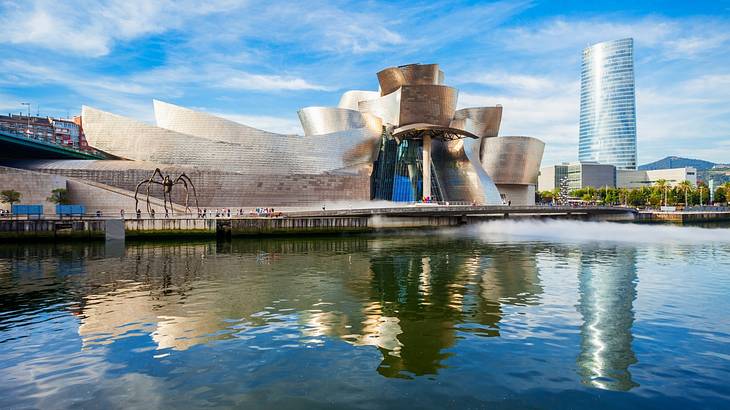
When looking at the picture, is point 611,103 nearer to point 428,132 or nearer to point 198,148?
point 428,132

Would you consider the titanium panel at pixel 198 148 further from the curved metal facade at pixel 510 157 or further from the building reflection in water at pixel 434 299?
the building reflection in water at pixel 434 299

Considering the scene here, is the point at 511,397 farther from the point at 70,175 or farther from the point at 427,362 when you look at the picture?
the point at 70,175

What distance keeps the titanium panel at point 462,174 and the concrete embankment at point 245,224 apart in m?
7.10

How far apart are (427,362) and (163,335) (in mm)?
5127

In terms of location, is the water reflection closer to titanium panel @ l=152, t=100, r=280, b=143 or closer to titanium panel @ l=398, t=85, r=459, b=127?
titanium panel @ l=152, t=100, r=280, b=143

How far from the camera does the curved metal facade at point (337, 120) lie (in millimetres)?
47516

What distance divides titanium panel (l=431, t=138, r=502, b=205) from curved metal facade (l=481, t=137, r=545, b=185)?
2.41 m

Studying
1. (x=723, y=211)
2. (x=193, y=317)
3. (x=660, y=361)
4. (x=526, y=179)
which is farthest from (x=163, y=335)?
(x=723, y=211)

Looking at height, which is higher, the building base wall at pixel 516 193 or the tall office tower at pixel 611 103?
the tall office tower at pixel 611 103

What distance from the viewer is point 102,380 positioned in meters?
6.87

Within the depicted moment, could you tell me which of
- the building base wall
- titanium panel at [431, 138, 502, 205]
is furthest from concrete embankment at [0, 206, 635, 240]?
the building base wall

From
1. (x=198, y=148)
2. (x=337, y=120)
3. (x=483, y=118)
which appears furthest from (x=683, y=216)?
(x=198, y=148)

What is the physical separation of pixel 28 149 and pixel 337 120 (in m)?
27.1

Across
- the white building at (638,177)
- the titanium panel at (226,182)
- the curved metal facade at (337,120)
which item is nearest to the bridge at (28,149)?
the titanium panel at (226,182)
